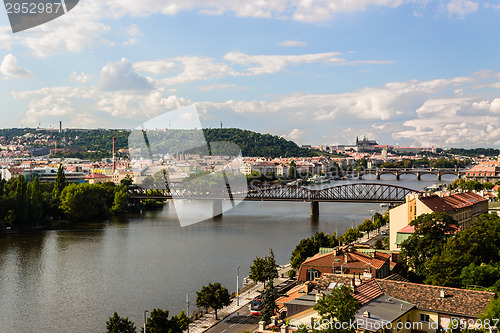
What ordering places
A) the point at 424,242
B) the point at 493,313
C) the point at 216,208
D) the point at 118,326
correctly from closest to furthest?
the point at 493,313 → the point at 118,326 → the point at 424,242 → the point at 216,208

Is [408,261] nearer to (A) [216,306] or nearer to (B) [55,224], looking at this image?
(A) [216,306]

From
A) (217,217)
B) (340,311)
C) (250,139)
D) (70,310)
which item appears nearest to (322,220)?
(217,217)

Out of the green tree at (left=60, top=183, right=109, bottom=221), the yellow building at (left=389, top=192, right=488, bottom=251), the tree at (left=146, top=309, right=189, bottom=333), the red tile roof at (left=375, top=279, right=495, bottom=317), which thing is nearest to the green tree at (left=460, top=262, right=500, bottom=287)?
the red tile roof at (left=375, top=279, right=495, bottom=317)

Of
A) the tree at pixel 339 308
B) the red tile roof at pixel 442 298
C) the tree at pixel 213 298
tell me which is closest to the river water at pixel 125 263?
the tree at pixel 213 298

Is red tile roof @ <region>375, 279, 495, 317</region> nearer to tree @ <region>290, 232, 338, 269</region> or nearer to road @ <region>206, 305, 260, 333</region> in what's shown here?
road @ <region>206, 305, 260, 333</region>

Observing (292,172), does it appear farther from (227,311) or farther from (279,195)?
(227,311)

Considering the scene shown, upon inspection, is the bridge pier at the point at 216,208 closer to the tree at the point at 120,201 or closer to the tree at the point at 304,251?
the tree at the point at 120,201

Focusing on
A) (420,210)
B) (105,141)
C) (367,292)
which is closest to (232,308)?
(367,292)
